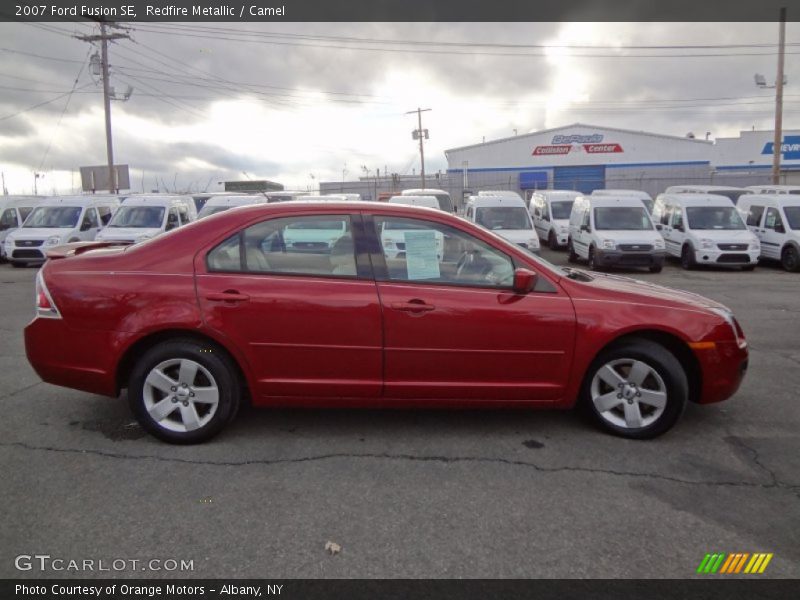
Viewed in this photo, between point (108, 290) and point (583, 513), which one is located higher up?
point (108, 290)

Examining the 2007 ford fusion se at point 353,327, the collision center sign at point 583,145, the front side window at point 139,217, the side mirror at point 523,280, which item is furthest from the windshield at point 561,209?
the collision center sign at point 583,145

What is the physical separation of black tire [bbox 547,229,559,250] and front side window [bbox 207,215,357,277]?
1670 cm

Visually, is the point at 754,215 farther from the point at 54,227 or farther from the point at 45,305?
the point at 54,227

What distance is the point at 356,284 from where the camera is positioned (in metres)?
3.98

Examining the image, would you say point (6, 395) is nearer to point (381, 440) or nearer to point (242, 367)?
point (242, 367)

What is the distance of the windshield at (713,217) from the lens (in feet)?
51.0

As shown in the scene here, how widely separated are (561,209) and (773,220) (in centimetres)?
645

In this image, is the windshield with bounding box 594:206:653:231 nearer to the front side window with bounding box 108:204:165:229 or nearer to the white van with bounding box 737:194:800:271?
the white van with bounding box 737:194:800:271

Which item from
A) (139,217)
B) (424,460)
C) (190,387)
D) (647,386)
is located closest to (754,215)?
(647,386)

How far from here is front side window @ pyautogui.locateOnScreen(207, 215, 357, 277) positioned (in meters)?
4.05

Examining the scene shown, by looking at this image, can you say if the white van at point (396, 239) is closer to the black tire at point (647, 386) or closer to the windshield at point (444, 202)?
the black tire at point (647, 386)

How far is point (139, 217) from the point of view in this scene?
15.8 meters
